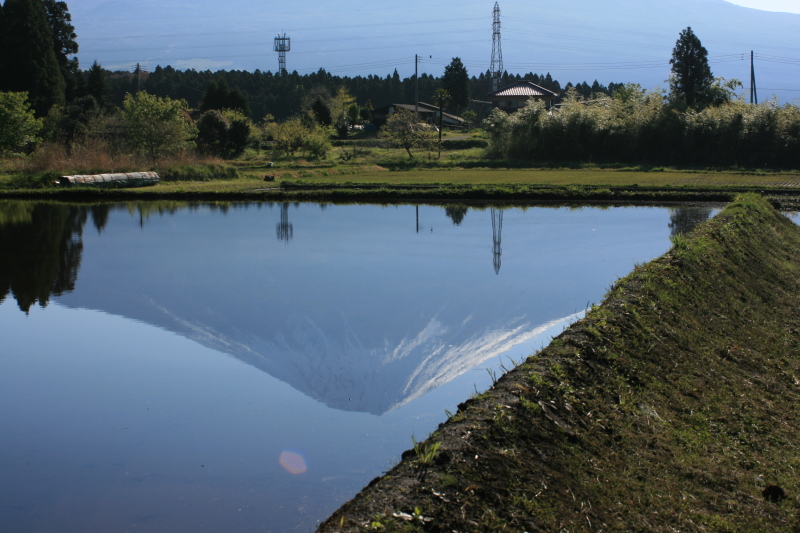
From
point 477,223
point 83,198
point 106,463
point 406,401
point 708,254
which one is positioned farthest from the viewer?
point 83,198

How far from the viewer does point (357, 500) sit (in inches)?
134

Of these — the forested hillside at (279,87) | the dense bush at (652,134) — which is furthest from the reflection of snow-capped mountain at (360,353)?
the forested hillside at (279,87)

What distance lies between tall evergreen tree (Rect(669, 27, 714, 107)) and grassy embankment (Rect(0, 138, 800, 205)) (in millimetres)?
18235

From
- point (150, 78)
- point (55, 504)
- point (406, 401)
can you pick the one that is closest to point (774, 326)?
point (406, 401)

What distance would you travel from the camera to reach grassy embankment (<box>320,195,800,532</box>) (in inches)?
132

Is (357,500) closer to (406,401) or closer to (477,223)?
(406,401)

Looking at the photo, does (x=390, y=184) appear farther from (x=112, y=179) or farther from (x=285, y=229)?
(x=112, y=179)

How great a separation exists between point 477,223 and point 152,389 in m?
12.0

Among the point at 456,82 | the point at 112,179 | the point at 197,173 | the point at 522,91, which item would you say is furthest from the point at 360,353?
the point at 456,82

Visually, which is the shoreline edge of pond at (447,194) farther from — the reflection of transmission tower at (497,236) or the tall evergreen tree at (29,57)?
the tall evergreen tree at (29,57)

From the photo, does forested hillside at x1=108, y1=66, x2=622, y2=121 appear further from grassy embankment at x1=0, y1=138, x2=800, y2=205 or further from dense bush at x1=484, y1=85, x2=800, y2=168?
grassy embankment at x1=0, y1=138, x2=800, y2=205

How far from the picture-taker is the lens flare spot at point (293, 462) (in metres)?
4.56

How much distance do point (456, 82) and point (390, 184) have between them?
57.1 m

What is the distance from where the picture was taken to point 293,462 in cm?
468
